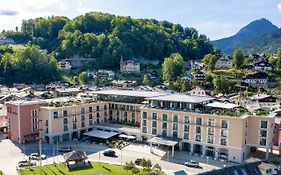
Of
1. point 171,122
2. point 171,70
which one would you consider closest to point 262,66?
point 171,70

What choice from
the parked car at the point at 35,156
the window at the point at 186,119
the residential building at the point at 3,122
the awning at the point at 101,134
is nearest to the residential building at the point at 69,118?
the awning at the point at 101,134

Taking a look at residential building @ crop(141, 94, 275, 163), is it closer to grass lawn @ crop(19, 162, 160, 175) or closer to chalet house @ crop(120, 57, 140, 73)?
grass lawn @ crop(19, 162, 160, 175)

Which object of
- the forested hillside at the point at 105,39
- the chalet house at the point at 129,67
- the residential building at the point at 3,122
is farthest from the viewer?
the forested hillside at the point at 105,39

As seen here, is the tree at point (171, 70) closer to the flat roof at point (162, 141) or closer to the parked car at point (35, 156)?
the flat roof at point (162, 141)

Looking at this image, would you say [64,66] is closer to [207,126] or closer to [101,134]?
[101,134]

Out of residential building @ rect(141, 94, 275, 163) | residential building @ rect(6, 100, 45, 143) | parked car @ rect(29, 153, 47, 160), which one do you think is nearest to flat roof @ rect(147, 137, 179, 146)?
residential building @ rect(141, 94, 275, 163)
